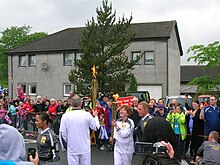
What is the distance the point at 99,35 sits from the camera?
86.4ft

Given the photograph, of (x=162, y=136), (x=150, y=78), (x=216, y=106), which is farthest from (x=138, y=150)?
(x=150, y=78)

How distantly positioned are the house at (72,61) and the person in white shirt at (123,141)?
87.2 ft

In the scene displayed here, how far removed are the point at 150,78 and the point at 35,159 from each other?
3153 cm

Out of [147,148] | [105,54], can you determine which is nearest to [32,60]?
[105,54]

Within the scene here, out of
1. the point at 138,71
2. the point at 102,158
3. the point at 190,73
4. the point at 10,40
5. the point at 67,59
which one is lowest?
the point at 102,158

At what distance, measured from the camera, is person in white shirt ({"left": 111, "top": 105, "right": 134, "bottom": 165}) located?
7871 mm

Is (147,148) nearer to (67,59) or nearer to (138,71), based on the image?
(138,71)

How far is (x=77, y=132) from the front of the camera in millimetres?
7285

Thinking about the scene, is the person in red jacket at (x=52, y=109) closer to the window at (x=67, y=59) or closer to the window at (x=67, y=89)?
the window at (x=67, y=89)

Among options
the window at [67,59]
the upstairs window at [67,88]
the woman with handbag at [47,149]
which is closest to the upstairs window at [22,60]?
the window at [67,59]

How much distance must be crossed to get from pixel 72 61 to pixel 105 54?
527 inches

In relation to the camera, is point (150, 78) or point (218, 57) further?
point (150, 78)

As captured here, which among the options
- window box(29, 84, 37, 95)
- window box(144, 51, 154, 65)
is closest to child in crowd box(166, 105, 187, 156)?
window box(144, 51, 154, 65)

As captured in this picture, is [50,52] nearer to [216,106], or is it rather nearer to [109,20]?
[109,20]
